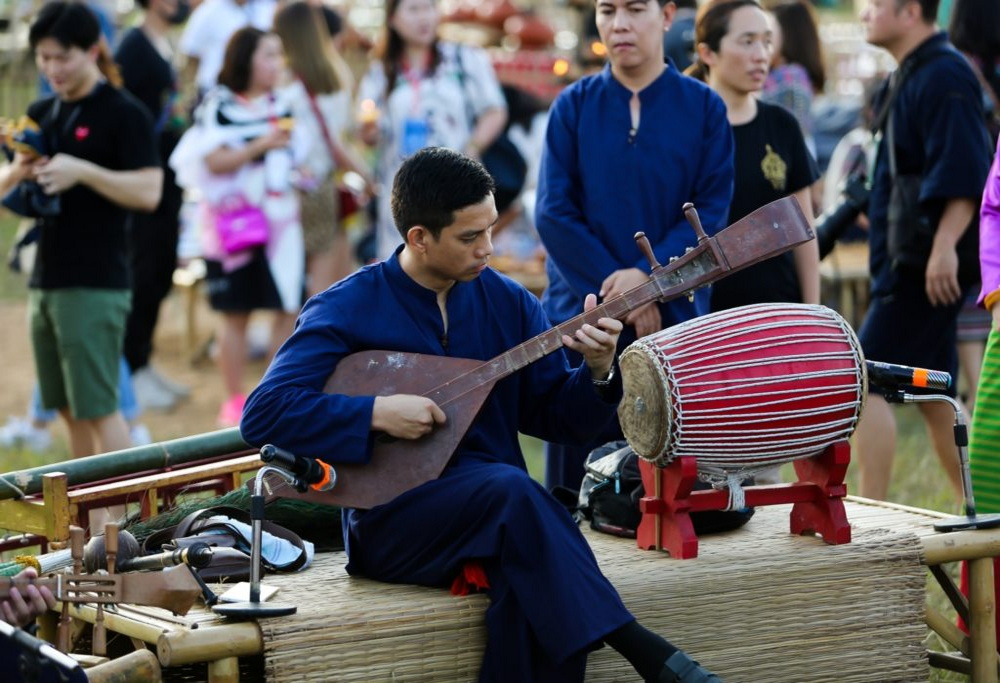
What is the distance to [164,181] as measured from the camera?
8.39 metres

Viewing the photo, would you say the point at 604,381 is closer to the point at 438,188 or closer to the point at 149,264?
the point at 438,188

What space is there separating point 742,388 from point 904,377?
19.3 inches

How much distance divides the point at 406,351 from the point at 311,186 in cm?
463

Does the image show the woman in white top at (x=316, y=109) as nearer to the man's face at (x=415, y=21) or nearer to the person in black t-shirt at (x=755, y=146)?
the man's face at (x=415, y=21)

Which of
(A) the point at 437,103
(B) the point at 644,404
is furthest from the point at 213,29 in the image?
(B) the point at 644,404

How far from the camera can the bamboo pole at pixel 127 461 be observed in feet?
14.3

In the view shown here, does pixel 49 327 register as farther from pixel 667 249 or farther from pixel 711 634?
pixel 711 634

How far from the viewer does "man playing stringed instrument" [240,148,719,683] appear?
3668mm

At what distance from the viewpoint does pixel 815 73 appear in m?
7.18

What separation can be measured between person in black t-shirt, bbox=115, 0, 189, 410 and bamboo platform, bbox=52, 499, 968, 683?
14.1 ft

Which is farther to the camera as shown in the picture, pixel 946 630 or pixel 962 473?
pixel 946 630

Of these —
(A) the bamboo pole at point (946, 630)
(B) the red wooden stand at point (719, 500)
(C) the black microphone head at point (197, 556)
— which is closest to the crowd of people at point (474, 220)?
(B) the red wooden stand at point (719, 500)

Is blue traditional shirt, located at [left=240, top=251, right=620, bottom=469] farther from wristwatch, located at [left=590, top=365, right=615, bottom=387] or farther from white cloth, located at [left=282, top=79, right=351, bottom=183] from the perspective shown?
white cloth, located at [left=282, top=79, right=351, bottom=183]

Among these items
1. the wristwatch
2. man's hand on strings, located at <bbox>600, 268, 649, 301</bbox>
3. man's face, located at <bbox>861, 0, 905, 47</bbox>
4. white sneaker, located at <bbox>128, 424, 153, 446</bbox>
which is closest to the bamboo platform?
the wristwatch
